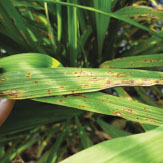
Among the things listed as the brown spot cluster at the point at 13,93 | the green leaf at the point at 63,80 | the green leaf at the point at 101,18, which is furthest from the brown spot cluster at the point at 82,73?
the green leaf at the point at 101,18

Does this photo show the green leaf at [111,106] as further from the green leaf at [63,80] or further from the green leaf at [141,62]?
the green leaf at [141,62]

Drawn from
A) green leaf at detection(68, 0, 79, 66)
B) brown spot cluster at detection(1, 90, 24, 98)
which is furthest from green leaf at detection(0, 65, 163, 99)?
green leaf at detection(68, 0, 79, 66)

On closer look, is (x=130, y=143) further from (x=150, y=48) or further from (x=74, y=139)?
(x=74, y=139)

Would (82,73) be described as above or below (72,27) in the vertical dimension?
below

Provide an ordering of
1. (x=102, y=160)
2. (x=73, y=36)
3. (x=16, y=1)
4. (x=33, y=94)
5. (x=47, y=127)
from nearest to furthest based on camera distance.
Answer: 1. (x=102, y=160)
2. (x=33, y=94)
3. (x=73, y=36)
4. (x=16, y=1)
5. (x=47, y=127)

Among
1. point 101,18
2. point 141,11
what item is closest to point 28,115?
point 101,18

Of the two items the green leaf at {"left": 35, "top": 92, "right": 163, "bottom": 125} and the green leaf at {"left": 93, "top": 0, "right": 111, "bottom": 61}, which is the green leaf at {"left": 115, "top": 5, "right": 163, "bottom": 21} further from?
the green leaf at {"left": 35, "top": 92, "right": 163, "bottom": 125}

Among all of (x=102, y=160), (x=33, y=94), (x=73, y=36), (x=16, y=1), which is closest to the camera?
(x=102, y=160)

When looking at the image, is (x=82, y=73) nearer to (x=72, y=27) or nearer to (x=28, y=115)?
(x=72, y=27)

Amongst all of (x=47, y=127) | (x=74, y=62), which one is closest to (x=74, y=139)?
(x=47, y=127)
